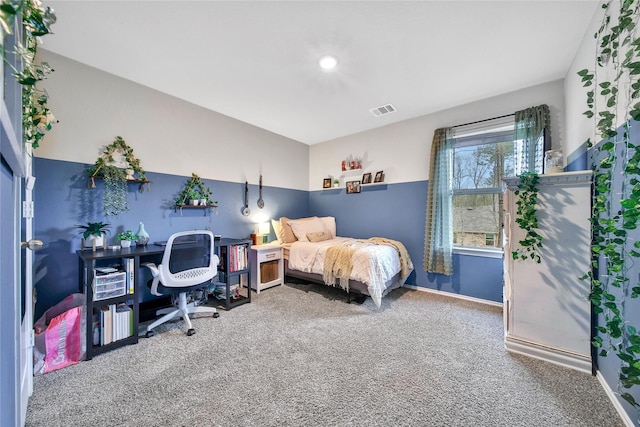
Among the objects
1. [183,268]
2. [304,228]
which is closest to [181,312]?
[183,268]

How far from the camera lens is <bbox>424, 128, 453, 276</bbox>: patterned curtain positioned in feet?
10.6

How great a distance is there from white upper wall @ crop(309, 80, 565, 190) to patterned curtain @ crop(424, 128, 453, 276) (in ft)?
0.64

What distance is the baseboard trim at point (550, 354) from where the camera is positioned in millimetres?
1721

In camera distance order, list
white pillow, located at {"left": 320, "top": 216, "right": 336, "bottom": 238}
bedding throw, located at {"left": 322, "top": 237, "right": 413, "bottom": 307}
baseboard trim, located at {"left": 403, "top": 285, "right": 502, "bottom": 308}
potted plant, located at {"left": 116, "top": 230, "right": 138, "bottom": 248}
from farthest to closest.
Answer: white pillow, located at {"left": 320, "top": 216, "right": 336, "bottom": 238} → baseboard trim, located at {"left": 403, "top": 285, "right": 502, "bottom": 308} → bedding throw, located at {"left": 322, "top": 237, "right": 413, "bottom": 307} → potted plant, located at {"left": 116, "top": 230, "right": 138, "bottom": 248}

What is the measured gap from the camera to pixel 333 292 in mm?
3436

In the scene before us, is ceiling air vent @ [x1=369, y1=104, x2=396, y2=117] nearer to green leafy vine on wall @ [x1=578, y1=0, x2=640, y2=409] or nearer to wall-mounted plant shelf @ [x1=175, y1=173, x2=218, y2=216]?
green leafy vine on wall @ [x1=578, y1=0, x2=640, y2=409]

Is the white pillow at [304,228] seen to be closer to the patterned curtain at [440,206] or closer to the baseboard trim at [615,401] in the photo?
the patterned curtain at [440,206]

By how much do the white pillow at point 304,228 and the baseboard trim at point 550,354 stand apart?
106 inches

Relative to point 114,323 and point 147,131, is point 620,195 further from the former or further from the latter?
point 147,131

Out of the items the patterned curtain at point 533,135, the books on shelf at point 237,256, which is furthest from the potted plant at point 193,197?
the patterned curtain at point 533,135

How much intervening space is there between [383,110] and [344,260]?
2.18 m

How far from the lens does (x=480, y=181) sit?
3176mm

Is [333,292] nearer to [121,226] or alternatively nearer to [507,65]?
[121,226]

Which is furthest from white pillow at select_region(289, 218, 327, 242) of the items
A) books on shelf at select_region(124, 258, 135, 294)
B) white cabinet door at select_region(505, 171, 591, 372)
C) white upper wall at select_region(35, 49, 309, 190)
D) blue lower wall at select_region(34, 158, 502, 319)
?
white cabinet door at select_region(505, 171, 591, 372)
